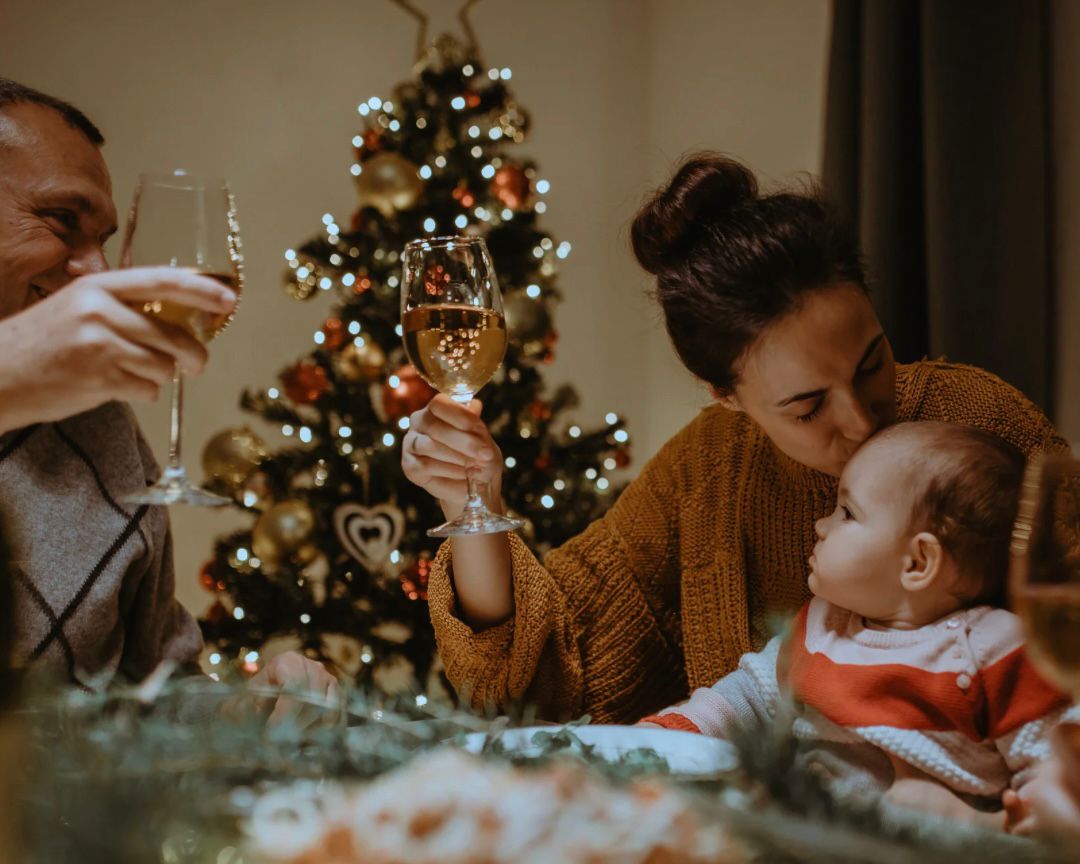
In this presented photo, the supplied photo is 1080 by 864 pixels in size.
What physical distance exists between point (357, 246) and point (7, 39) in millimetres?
1899

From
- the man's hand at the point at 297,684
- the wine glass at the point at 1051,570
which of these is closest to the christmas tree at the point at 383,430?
the man's hand at the point at 297,684

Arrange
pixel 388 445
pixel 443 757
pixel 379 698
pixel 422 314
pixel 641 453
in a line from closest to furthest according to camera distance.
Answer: pixel 443 757 < pixel 379 698 < pixel 422 314 < pixel 388 445 < pixel 641 453

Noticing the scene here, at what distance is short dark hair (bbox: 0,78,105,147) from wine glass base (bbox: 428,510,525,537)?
70 cm

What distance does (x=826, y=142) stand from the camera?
2689 mm

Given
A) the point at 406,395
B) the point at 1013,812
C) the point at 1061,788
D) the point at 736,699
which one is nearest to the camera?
the point at 1061,788

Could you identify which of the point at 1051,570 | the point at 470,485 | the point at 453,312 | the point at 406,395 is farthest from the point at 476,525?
the point at 406,395

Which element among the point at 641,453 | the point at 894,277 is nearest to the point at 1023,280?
the point at 894,277

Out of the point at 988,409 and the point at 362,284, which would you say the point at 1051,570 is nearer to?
the point at 988,409

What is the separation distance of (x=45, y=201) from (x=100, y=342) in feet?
1.69

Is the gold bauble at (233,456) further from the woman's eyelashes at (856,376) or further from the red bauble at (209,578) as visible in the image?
the woman's eyelashes at (856,376)

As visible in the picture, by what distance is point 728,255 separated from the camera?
58.0 inches

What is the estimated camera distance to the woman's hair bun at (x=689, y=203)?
154cm

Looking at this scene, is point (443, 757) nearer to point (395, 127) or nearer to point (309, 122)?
point (395, 127)

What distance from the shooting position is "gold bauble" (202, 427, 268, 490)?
294 centimetres
